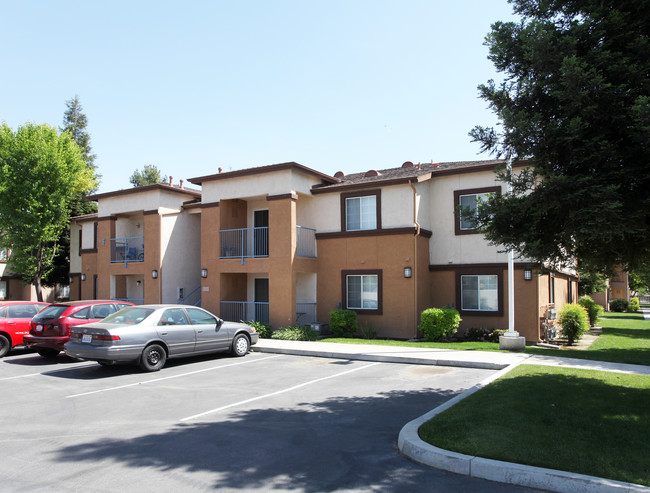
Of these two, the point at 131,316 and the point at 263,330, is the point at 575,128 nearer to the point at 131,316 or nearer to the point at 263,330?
the point at 131,316

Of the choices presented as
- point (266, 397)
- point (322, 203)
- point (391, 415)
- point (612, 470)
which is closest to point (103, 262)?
point (322, 203)

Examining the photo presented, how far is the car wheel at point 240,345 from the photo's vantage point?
1343 centimetres

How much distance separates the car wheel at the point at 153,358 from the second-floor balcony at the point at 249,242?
8.23m

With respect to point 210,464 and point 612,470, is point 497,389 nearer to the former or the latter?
point 612,470

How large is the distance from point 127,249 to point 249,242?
715 cm

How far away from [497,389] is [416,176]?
33.8 ft

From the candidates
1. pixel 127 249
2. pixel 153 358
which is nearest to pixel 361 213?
pixel 153 358

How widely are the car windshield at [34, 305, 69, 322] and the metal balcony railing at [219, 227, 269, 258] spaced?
777 centimetres

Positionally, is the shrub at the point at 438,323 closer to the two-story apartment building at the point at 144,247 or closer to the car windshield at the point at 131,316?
the car windshield at the point at 131,316

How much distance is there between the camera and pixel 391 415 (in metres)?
7.46

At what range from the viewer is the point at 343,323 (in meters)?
17.6

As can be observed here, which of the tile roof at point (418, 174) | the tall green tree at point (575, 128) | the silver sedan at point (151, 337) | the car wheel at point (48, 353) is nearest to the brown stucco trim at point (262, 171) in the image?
the tile roof at point (418, 174)

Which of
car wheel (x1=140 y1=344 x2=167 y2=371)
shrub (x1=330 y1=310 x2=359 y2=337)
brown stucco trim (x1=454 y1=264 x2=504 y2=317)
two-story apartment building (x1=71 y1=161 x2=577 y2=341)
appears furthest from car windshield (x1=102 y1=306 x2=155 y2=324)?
brown stucco trim (x1=454 y1=264 x2=504 y2=317)

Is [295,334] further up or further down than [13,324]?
further down
